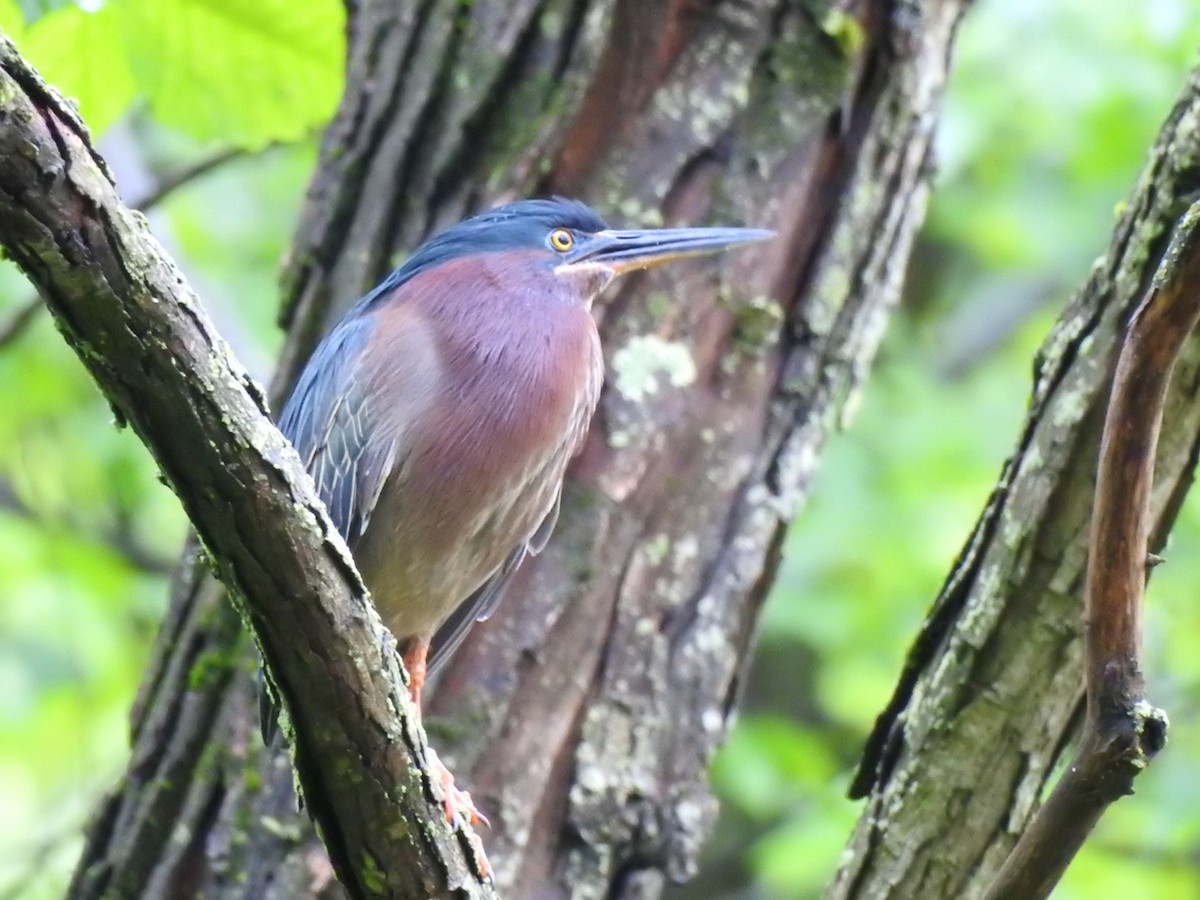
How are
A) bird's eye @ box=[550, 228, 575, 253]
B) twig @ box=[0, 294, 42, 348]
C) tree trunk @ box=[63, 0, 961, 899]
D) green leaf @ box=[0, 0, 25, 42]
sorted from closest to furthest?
green leaf @ box=[0, 0, 25, 42] → tree trunk @ box=[63, 0, 961, 899] → bird's eye @ box=[550, 228, 575, 253] → twig @ box=[0, 294, 42, 348]

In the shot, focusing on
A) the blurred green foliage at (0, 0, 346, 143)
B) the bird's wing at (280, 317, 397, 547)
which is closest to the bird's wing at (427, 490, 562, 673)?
the bird's wing at (280, 317, 397, 547)

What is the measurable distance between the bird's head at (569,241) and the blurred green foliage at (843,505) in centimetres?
233

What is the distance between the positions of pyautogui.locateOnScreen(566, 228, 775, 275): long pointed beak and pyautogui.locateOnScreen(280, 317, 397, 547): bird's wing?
547mm

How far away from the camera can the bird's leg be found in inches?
88.9

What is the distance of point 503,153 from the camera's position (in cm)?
348

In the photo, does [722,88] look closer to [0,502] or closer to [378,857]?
[378,857]

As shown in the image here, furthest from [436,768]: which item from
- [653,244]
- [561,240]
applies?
[561,240]

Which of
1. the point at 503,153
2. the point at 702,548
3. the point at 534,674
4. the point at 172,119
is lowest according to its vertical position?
the point at 534,674

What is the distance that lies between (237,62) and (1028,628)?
65.2 inches

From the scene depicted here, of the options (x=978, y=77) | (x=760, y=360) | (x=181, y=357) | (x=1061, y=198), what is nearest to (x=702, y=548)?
(x=760, y=360)

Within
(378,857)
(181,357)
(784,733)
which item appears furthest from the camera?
(784,733)

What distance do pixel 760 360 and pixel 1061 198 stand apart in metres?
5.28

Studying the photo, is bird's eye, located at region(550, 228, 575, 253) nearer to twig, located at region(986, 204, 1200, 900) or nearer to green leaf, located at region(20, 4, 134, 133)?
green leaf, located at region(20, 4, 134, 133)

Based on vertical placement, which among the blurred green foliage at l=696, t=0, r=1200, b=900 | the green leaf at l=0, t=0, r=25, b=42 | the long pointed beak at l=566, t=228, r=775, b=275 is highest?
the blurred green foliage at l=696, t=0, r=1200, b=900
